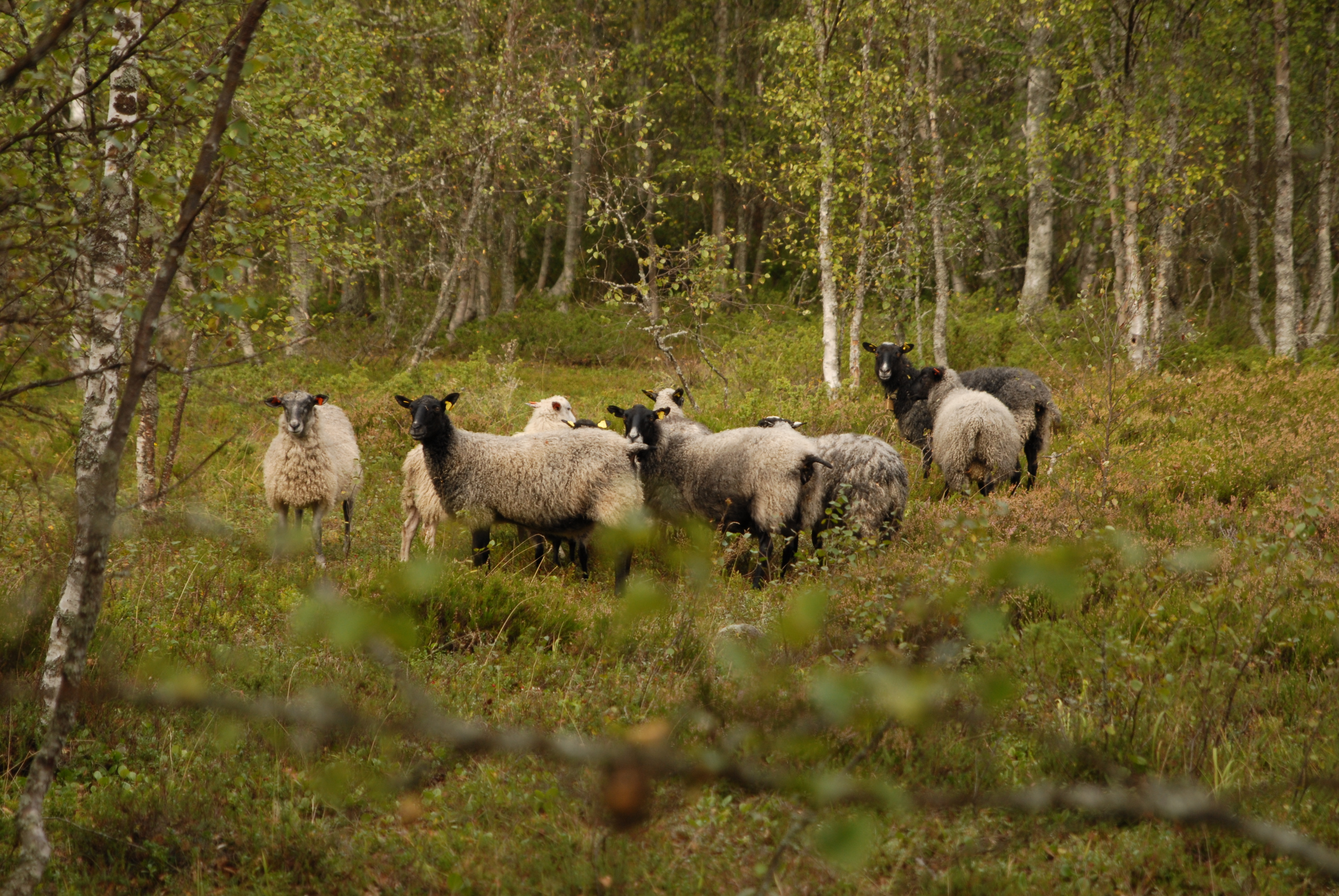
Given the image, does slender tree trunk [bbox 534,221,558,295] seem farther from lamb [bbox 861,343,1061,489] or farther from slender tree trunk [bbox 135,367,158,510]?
slender tree trunk [bbox 135,367,158,510]

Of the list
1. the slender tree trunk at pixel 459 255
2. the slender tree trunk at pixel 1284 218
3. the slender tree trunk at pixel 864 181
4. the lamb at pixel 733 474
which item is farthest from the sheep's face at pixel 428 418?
the slender tree trunk at pixel 1284 218

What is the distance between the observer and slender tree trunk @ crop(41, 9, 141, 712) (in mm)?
3766

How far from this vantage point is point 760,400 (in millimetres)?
12695

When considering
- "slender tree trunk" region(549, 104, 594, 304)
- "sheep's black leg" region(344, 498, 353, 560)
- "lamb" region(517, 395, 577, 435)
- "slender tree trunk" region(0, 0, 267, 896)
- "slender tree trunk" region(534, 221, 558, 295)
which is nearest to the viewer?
"slender tree trunk" region(0, 0, 267, 896)

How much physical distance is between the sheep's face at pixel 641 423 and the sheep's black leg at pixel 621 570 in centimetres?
131

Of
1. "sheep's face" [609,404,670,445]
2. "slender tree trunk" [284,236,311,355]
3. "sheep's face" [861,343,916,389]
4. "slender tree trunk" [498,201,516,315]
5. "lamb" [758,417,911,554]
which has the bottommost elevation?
"lamb" [758,417,911,554]

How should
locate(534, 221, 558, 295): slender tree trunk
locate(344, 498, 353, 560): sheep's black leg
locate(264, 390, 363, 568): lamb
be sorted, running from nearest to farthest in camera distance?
locate(264, 390, 363, 568): lamb → locate(344, 498, 353, 560): sheep's black leg → locate(534, 221, 558, 295): slender tree trunk

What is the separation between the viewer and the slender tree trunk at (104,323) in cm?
377

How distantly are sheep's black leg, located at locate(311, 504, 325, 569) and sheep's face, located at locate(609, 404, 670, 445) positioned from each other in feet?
11.3

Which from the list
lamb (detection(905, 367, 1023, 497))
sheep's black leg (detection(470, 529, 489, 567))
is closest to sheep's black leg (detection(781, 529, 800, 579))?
lamb (detection(905, 367, 1023, 497))

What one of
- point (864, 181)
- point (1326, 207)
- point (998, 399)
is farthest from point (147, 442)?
point (1326, 207)

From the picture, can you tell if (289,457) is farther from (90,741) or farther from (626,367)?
(626,367)

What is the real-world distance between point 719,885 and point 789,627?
2.28 metres

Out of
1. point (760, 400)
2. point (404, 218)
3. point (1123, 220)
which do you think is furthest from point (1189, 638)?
point (404, 218)
